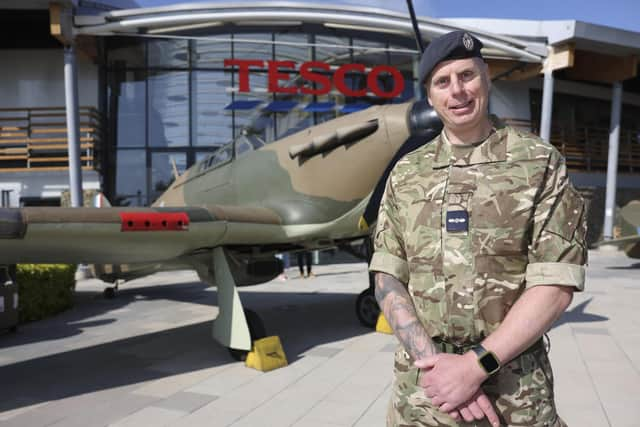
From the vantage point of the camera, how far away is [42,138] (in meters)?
15.3

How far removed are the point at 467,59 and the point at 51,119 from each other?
16.8 m

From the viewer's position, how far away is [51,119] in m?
15.4

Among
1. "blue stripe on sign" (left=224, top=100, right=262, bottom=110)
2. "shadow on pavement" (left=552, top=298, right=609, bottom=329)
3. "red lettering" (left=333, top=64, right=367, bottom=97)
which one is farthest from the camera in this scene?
"blue stripe on sign" (left=224, top=100, right=262, bottom=110)

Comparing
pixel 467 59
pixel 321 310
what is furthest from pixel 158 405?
pixel 321 310

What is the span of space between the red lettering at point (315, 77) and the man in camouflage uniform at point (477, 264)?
14.1 m

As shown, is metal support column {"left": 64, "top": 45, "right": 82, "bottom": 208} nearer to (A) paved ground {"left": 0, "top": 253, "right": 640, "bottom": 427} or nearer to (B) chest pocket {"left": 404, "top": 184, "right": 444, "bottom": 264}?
(A) paved ground {"left": 0, "top": 253, "right": 640, "bottom": 427}

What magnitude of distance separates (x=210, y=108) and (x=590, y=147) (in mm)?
16441

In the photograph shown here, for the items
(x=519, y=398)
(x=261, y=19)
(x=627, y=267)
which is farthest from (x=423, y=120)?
(x=627, y=267)

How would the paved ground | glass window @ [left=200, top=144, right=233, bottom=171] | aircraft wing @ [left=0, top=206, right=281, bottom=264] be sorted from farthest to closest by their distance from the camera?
glass window @ [left=200, top=144, right=233, bottom=171]
aircraft wing @ [left=0, top=206, right=281, bottom=264]
the paved ground

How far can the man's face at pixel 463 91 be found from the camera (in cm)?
156

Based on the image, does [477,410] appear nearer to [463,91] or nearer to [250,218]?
[463,91]

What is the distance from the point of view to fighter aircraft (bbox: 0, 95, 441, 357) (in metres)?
4.43

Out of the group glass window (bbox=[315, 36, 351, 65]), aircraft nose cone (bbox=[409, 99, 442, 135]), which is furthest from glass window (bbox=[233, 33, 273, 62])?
aircraft nose cone (bbox=[409, 99, 442, 135])

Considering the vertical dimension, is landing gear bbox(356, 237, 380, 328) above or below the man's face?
below
